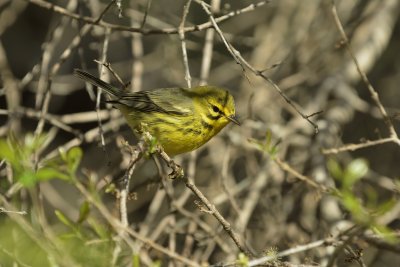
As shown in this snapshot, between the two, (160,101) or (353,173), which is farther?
(160,101)

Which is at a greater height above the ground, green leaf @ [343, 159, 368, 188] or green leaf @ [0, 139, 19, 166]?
green leaf @ [0, 139, 19, 166]

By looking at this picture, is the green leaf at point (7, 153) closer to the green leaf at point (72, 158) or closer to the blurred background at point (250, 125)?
the green leaf at point (72, 158)

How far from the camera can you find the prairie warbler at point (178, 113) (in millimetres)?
4613

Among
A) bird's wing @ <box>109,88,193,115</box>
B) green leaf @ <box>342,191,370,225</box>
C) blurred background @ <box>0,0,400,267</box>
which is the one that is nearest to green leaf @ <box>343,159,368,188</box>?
green leaf @ <box>342,191,370,225</box>

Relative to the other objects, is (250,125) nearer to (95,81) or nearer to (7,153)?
(95,81)

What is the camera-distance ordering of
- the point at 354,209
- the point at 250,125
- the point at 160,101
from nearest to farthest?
1. the point at 354,209
2. the point at 160,101
3. the point at 250,125

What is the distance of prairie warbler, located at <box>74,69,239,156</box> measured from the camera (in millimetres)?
→ 4613

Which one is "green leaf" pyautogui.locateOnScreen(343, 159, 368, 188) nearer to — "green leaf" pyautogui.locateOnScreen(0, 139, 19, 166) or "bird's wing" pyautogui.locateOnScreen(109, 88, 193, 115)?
"green leaf" pyautogui.locateOnScreen(0, 139, 19, 166)

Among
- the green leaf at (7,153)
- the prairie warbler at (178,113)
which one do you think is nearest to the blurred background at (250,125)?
the prairie warbler at (178,113)

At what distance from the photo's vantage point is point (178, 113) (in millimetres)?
4852

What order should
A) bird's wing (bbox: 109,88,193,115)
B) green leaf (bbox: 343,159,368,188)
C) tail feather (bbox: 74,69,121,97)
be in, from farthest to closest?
1. bird's wing (bbox: 109,88,193,115)
2. tail feather (bbox: 74,69,121,97)
3. green leaf (bbox: 343,159,368,188)

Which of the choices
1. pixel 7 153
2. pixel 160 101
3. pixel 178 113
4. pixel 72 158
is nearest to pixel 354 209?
pixel 72 158

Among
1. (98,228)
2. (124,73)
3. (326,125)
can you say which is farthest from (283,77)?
(98,228)

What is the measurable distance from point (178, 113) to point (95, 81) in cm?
74
